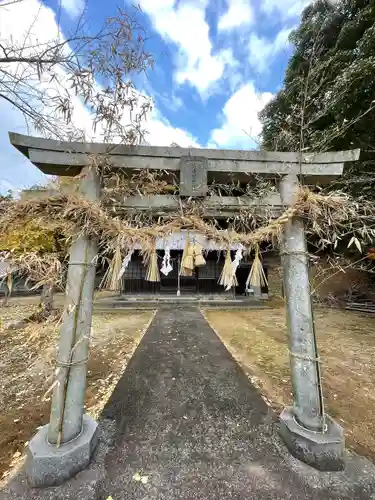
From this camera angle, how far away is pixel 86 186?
2.44 metres

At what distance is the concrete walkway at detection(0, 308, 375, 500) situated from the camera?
1.99 m

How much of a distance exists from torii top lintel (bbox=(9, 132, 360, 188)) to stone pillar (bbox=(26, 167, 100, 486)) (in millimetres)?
228

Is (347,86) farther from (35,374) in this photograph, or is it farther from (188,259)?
(35,374)

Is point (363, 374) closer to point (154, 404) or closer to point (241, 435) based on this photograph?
point (241, 435)

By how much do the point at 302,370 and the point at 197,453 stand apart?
1.36 metres

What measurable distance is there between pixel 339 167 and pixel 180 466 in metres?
3.44

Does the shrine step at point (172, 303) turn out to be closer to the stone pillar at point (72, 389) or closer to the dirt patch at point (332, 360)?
the dirt patch at point (332, 360)

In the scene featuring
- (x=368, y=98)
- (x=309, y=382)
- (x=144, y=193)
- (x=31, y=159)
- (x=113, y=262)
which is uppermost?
(x=368, y=98)

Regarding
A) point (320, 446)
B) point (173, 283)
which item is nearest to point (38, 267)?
point (320, 446)

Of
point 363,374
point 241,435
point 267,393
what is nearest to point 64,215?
point 241,435

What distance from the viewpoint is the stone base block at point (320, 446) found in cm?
216

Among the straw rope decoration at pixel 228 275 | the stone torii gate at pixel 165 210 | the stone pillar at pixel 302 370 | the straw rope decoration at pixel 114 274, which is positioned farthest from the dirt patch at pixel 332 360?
the straw rope decoration at pixel 114 274

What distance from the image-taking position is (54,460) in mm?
2021

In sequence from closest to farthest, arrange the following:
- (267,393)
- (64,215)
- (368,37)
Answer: (64,215), (267,393), (368,37)
